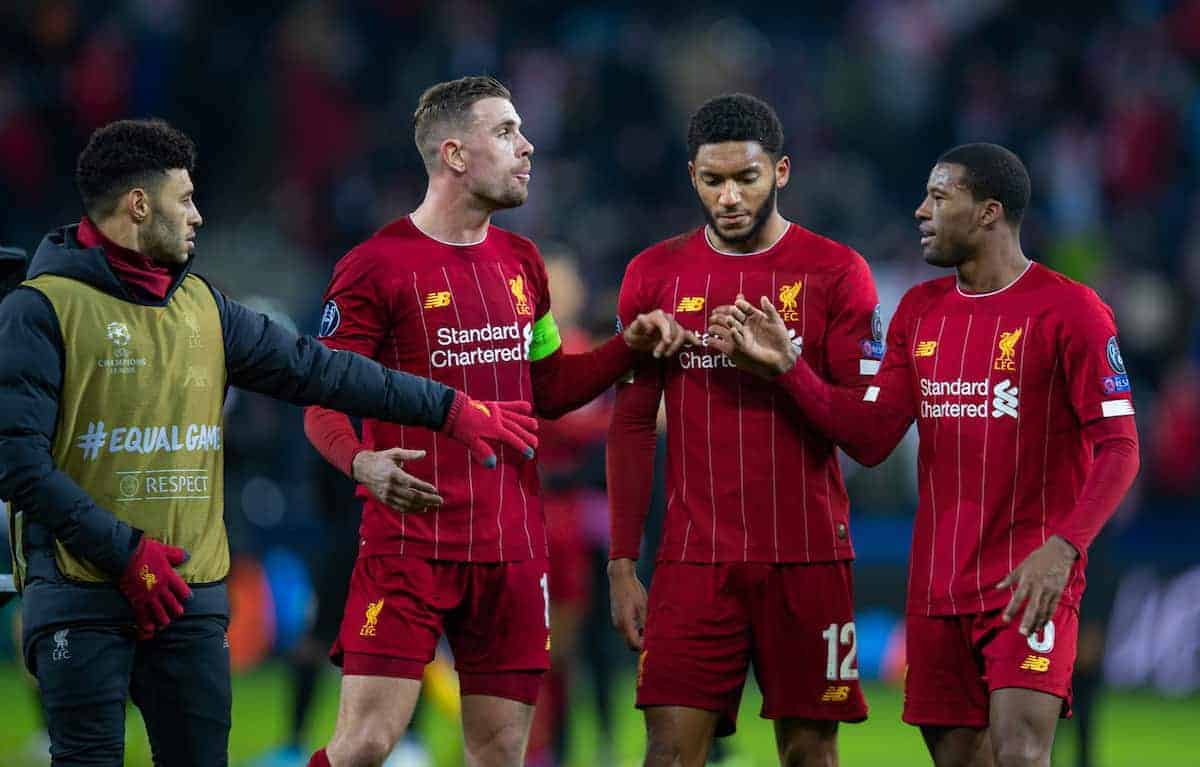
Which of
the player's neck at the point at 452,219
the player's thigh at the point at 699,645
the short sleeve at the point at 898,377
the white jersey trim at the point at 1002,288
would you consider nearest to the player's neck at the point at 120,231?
the player's neck at the point at 452,219

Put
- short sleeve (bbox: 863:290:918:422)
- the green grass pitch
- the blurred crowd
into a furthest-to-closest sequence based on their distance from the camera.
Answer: the blurred crowd → the green grass pitch → short sleeve (bbox: 863:290:918:422)

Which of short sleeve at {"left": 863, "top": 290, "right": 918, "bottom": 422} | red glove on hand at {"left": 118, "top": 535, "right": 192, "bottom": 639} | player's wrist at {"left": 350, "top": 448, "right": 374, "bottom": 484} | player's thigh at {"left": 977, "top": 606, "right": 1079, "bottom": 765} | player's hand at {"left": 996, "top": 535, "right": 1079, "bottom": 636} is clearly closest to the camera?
red glove on hand at {"left": 118, "top": 535, "right": 192, "bottom": 639}

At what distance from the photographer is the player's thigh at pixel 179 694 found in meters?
4.91

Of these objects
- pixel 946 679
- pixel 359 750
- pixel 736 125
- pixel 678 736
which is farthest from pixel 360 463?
pixel 946 679

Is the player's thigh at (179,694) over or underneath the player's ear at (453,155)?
underneath

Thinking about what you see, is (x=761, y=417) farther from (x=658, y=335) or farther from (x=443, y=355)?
(x=443, y=355)

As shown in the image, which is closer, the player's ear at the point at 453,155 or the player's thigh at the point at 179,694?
the player's thigh at the point at 179,694

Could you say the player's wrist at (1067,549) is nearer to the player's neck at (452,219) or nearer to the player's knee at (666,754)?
the player's knee at (666,754)

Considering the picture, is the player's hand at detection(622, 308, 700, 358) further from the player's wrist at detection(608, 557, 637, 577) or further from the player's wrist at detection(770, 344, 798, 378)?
the player's wrist at detection(608, 557, 637, 577)

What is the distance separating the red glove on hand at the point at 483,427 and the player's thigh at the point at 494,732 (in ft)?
2.69

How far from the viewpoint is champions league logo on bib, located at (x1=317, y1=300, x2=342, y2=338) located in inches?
225

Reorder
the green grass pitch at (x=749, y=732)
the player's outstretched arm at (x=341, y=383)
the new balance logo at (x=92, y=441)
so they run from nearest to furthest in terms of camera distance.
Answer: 1. the new balance logo at (x=92, y=441)
2. the player's outstretched arm at (x=341, y=383)
3. the green grass pitch at (x=749, y=732)

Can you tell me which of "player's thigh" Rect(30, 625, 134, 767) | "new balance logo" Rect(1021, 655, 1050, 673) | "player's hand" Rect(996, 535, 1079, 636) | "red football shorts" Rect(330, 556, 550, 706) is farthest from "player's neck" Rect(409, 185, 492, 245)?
"new balance logo" Rect(1021, 655, 1050, 673)

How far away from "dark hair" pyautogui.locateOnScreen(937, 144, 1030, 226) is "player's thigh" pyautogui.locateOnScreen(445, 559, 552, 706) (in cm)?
196
